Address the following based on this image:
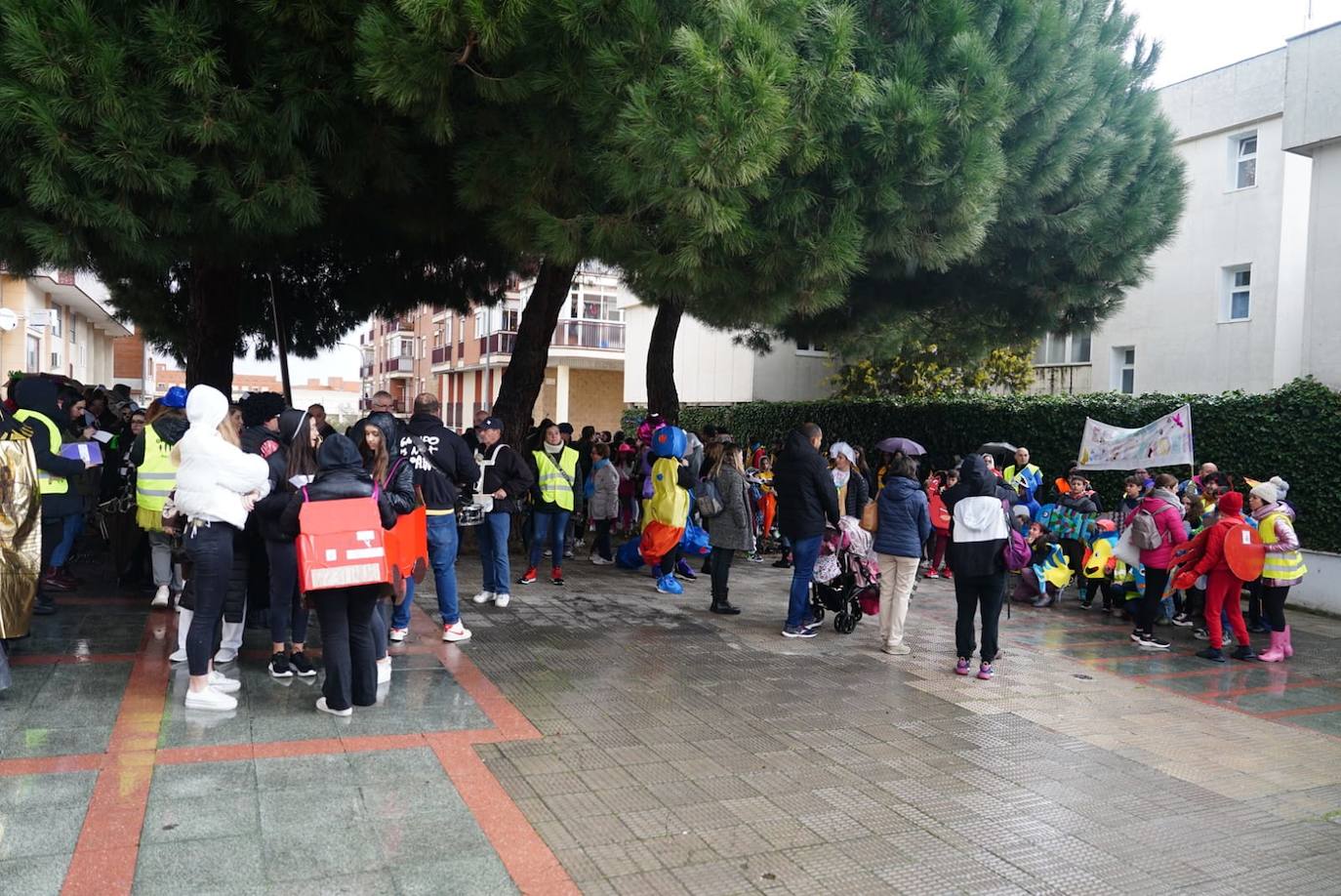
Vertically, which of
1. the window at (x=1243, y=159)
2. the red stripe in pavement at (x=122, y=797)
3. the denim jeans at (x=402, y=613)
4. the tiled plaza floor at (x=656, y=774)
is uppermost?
the window at (x=1243, y=159)

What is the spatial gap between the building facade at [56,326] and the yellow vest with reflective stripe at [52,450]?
34.9 ft

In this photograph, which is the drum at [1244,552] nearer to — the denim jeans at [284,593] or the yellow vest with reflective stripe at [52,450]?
the denim jeans at [284,593]

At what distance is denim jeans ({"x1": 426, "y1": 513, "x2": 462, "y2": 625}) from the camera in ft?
23.7

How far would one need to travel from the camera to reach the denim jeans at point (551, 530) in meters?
10.1

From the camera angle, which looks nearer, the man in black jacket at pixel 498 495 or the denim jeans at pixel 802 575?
the denim jeans at pixel 802 575

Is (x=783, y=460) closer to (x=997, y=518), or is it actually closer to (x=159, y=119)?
(x=997, y=518)

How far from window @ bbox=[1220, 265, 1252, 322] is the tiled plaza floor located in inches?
597

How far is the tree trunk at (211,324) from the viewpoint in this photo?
12.0m

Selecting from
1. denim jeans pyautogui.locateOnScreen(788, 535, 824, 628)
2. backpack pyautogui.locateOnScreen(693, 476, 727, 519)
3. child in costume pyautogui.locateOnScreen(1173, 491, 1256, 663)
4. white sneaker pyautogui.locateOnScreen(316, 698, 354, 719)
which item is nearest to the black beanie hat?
white sneaker pyautogui.locateOnScreen(316, 698, 354, 719)

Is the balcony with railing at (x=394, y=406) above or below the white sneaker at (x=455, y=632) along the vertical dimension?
above

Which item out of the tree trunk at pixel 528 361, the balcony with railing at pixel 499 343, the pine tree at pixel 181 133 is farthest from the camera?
the balcony with railing at pixel 499 343

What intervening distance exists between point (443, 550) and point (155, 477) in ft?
7.30

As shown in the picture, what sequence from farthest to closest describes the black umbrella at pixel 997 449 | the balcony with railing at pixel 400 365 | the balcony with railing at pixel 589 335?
1. the balcony with railing at pixel 400 365
2. the balcony with railing at pixel 589 335
3. the black umbrella at pixel 997 449

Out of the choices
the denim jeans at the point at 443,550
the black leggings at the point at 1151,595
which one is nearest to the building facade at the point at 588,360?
the denim jeans at the point at 443,550
